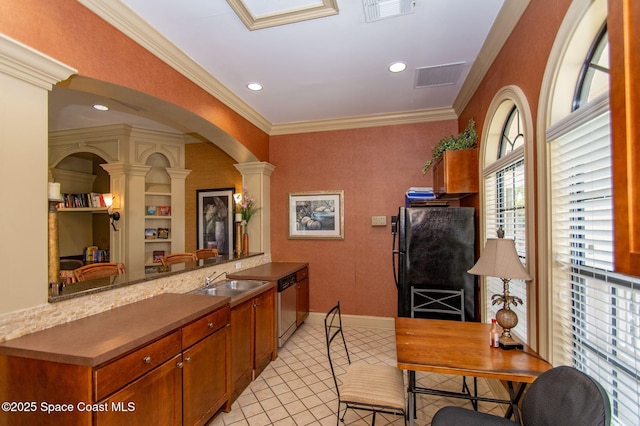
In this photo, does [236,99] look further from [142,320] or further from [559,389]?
[559,389]

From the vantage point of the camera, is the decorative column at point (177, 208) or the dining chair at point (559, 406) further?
the decorative column at point (177, 208)

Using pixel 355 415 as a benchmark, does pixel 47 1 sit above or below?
above

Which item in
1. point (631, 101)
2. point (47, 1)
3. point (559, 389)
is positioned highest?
point (47, 1)

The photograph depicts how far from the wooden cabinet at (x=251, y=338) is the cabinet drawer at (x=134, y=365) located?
73 centimetres

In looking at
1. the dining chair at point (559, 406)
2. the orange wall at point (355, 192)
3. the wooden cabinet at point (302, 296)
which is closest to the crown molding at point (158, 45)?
the orange wall at point (355, 192)

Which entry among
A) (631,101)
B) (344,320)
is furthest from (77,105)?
(631,101)

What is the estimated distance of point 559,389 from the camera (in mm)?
1221

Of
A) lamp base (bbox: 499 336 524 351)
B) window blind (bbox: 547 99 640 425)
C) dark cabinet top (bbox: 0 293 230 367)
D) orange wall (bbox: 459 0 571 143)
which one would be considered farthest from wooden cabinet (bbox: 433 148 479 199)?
dark cabinet top (bbox: 0 293 230 367)

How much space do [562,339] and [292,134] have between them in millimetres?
3899

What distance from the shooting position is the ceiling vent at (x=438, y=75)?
9.23 feet

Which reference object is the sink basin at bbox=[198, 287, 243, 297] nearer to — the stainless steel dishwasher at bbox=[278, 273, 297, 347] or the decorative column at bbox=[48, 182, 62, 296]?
the stainless steel dishwasher at bbox=[278, 273, 297, 347]

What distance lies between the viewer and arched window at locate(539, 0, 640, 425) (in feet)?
3.95

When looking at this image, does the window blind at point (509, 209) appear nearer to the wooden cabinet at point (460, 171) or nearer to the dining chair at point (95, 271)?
the wooden cabinet at point (460, 171)

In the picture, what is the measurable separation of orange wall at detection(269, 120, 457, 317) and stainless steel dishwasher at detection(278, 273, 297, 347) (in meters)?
0.76
